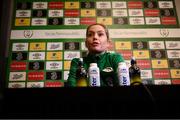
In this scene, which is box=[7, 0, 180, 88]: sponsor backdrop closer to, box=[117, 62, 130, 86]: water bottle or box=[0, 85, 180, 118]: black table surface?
box=[117, 62, 130, 86]: water bottle

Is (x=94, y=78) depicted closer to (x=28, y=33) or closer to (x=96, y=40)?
(x=96, y=40)

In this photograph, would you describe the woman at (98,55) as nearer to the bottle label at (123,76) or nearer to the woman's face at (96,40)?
the woman's face at (96,40)

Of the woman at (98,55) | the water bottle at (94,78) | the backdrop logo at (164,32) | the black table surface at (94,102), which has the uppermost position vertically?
the backdrop logo at (164,32)

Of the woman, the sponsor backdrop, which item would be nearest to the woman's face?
the woman

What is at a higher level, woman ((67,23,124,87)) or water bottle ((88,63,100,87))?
woman ((67,23,124,87))

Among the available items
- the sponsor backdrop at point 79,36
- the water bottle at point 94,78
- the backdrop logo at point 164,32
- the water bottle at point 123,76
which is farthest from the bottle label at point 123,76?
the backdrop logo at point 164,32

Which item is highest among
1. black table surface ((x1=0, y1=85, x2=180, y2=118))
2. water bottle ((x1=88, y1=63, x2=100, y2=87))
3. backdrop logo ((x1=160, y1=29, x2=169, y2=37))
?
backdrop logo ((x1=160, y1=29, x2=169, y2=37))

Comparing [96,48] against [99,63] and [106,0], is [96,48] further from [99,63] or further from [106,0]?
[106,0]

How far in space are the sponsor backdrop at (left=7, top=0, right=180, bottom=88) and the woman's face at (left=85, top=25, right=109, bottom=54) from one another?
2.74 feet

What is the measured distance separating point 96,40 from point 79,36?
3.16 ft

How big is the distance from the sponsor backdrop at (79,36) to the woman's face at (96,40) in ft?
2.74

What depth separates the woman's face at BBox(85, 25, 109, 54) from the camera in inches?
80.5

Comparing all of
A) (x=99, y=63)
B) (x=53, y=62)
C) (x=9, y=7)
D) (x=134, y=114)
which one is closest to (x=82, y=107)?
(x=134, y=114)

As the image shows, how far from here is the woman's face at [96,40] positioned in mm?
2044
